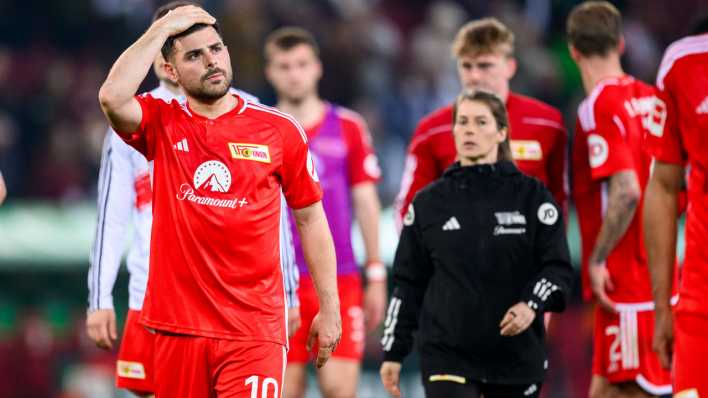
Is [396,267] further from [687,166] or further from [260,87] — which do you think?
[260,87]

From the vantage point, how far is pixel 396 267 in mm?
7414

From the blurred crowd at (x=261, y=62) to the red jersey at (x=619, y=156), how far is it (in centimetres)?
678

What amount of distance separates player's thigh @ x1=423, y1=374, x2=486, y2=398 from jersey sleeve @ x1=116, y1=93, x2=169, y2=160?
6.26 feet

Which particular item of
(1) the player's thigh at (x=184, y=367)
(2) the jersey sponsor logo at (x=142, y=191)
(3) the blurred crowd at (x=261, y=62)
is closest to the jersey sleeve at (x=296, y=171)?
(1) the player's thigh at (x=184, y=367)

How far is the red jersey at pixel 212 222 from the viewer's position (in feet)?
20.3

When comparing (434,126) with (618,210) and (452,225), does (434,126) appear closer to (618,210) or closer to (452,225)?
(618,210)

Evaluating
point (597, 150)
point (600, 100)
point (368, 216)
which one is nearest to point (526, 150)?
point (597, 150)

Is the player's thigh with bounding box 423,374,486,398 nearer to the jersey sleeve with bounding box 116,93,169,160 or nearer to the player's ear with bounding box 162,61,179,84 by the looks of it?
the jersey sleeve with bounding box 116,93,169,160

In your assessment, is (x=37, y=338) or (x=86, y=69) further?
(x=86, y=69)

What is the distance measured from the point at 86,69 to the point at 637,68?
22.0 feet

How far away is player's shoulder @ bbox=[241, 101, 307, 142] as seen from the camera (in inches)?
252

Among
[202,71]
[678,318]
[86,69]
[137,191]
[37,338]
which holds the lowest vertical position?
[37,338]

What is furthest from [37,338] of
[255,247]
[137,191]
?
[255,247]

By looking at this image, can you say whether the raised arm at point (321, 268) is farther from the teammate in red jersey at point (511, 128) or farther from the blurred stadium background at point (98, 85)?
the blurred stadium background at point (98, 85)
